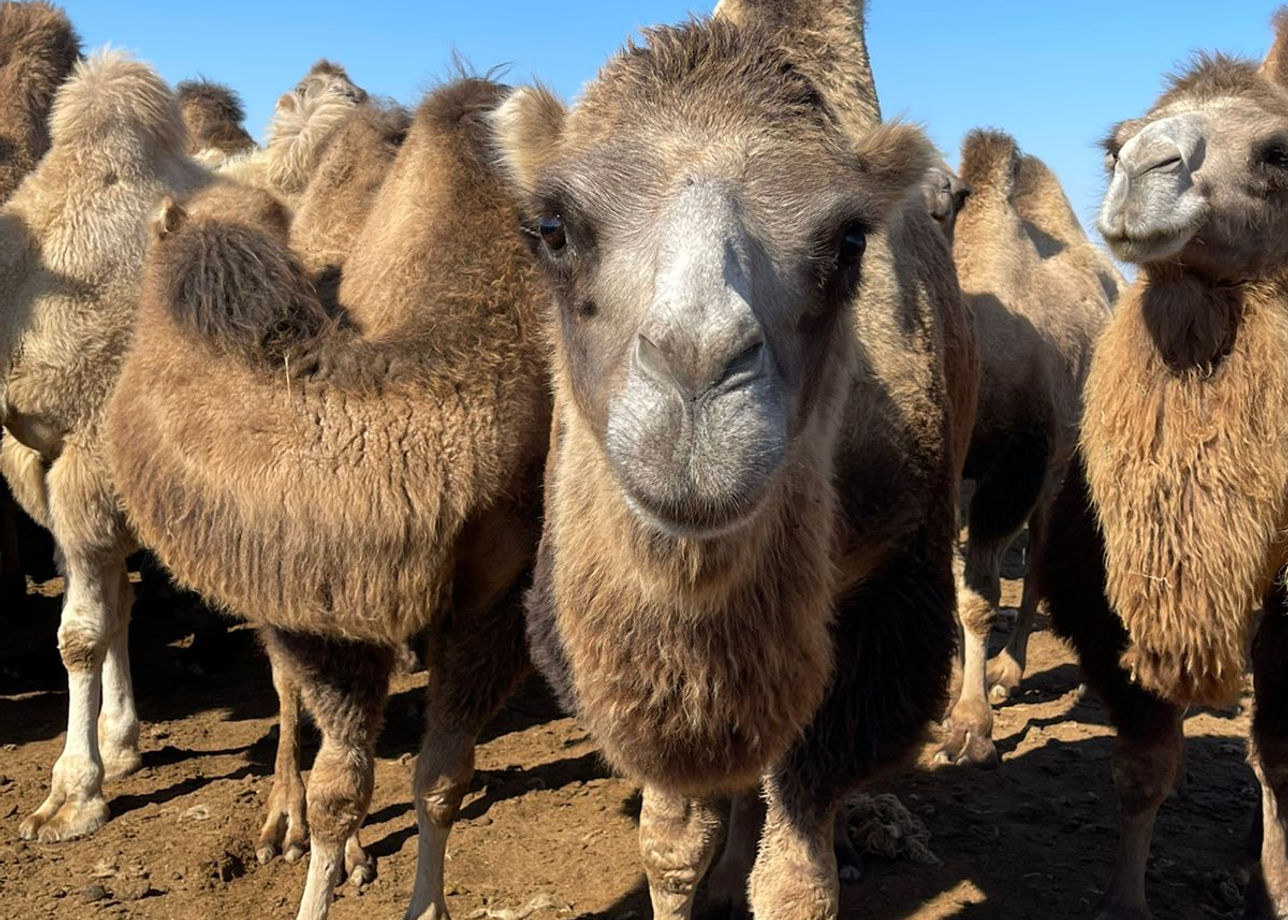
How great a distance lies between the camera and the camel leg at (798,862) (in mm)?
3070

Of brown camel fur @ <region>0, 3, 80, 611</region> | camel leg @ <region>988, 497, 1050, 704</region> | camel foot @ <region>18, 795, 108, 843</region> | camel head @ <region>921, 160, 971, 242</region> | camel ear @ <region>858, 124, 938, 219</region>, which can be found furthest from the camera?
camel leg @ <region>988, 497, 1050, 704</region>

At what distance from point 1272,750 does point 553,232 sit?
291 cm

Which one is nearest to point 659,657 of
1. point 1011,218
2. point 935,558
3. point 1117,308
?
point 935,558

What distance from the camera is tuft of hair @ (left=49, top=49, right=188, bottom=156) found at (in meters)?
5.11

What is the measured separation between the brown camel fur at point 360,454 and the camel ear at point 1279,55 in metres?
3.44

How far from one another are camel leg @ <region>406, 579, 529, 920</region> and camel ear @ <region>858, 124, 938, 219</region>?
68.1 inches

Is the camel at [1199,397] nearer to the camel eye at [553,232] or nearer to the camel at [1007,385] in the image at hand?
the camel eye at [553,232]

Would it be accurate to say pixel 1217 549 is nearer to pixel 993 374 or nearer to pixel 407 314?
pixel 407 314

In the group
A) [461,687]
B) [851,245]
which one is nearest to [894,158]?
[851,245]

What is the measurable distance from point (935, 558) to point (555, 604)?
1.03 metres

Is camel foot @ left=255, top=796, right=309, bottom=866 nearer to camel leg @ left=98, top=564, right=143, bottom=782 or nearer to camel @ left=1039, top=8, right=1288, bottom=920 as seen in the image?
camel leg @ left=98, top=564, right=143, bottom=782

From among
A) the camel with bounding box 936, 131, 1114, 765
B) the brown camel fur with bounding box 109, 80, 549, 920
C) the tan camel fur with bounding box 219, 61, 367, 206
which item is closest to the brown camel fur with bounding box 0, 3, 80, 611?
the tan camel fur with bounding box 219, 61, 367, 206

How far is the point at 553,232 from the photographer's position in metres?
2.56

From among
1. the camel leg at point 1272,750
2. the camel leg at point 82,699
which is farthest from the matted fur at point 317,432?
the camel leg at point 1272,750
